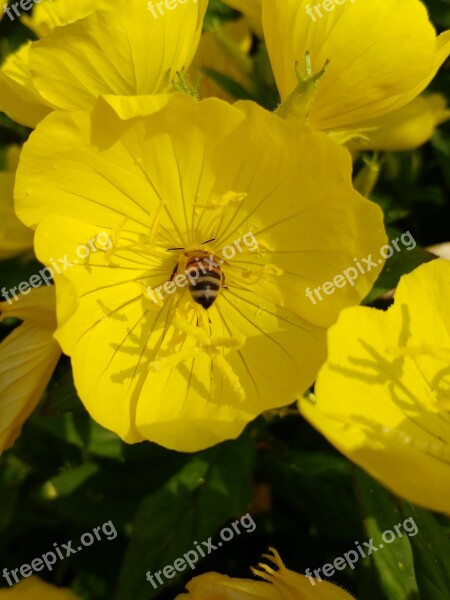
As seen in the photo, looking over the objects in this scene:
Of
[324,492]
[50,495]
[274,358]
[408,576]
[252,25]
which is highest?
[252,25]

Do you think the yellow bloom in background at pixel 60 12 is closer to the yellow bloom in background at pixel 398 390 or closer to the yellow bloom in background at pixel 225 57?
the yellow bloom in background at pixel 225 57

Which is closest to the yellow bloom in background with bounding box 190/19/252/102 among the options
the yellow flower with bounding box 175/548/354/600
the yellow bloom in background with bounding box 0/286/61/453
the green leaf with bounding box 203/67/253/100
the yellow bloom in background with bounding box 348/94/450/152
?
the green leaf with bounding box 203/67/253/100

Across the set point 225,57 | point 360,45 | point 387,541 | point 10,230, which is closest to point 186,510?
point 387,541

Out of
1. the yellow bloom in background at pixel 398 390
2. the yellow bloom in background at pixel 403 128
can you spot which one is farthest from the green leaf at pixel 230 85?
the yellow bloom in background at pixel 398 390

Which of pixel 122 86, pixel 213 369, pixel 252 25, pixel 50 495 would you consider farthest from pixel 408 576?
pixel 252 25

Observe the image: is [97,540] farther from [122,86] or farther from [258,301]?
[122,86]
